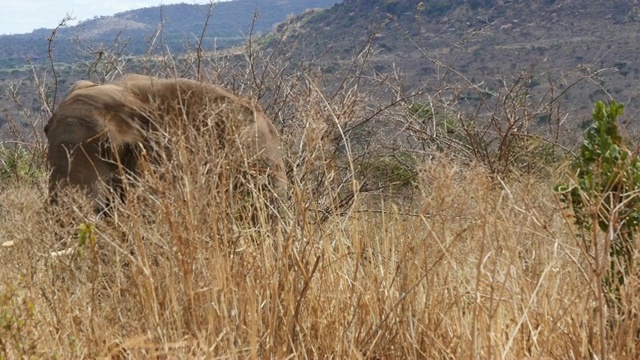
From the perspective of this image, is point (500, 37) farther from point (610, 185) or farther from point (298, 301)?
point (298, 301)

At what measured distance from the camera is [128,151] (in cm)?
542

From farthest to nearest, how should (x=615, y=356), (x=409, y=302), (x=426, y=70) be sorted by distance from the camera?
(x=426, y=70) < (x=409, y=302) < (x=615, y=356)

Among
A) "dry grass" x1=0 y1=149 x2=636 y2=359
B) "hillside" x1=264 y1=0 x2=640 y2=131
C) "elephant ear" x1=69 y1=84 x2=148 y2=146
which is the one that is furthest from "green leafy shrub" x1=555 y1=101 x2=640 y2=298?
"hillside" x1=264 y1=0 x2=640 y2=131

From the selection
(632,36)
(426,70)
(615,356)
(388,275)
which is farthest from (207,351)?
(632,36)

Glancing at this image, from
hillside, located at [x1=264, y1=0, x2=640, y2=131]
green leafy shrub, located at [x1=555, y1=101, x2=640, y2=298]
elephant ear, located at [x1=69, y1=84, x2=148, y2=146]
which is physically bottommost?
hillside, located at [x1=264, y1=0, x2=640, y2=131]

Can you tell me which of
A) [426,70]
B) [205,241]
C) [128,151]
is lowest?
[426,70]

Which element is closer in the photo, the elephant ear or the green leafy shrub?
the green leafy shrub

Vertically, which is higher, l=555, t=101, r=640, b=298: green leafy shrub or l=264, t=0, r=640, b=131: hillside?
l=555, t=101, r=640, b=298: green leafy shrub

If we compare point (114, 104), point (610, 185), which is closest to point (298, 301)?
point (610, 185)

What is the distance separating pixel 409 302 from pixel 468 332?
22 cm

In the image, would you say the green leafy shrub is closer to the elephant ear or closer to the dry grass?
the dry grass

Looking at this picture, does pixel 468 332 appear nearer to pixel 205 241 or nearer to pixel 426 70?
pixel 205 241

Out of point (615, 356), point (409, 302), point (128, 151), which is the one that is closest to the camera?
point (615, 356)

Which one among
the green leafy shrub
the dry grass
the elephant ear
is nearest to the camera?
the dry grass
